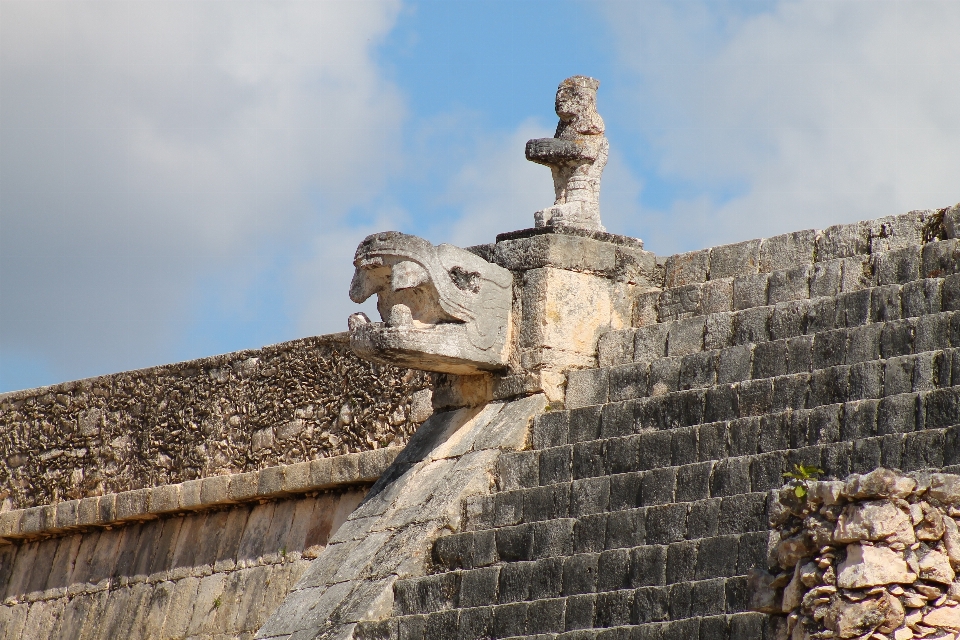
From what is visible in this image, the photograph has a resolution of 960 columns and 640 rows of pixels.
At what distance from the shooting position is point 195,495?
1276 cm

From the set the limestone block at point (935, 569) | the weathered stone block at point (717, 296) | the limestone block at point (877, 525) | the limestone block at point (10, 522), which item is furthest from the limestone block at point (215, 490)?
the limestone block at point (935, 569)

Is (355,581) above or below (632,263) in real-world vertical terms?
below

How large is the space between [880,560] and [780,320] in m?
2.40

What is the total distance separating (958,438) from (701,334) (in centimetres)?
223

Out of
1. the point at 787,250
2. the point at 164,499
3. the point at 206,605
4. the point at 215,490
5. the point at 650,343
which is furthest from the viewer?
the point at 164,499

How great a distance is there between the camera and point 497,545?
8469 millimetres

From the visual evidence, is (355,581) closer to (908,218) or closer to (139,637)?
(908,218)

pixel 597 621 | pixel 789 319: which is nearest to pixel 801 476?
pixel 597 621

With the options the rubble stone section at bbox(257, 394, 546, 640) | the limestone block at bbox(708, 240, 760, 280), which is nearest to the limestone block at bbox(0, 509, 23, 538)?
the rubble stone section at bbox(257, 394, 546, 640)

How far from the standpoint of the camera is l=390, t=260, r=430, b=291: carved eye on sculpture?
9.39 meters

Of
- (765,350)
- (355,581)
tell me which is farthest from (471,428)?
(765,350)

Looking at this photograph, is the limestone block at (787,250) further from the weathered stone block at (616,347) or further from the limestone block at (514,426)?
the limestone block at (514,426)

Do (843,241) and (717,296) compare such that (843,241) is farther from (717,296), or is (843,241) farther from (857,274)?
(717,296)

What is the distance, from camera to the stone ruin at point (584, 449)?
22.3 feet
